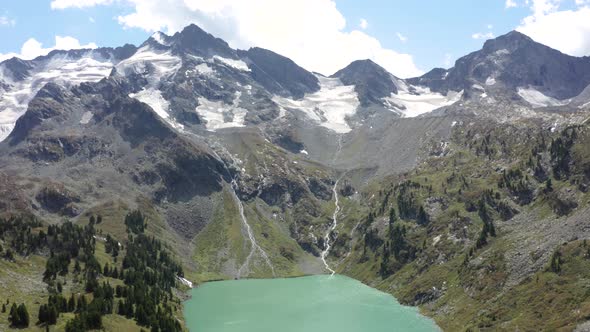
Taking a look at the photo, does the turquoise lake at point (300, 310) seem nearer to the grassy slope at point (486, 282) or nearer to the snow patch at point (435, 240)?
the grassy slope at point (486, 282)

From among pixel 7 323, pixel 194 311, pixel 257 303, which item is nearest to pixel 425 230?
pixel 257 303

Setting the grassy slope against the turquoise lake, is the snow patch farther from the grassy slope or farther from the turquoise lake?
the turquoise lake

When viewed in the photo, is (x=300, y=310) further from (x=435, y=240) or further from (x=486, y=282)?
(x=435, y=240)

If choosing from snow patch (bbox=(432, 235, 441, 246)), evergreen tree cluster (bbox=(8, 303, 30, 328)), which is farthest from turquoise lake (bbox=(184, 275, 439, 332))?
evergreen tree cluster (bbox=(8, 303, 30, 328))

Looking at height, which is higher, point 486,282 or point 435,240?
point 435,240

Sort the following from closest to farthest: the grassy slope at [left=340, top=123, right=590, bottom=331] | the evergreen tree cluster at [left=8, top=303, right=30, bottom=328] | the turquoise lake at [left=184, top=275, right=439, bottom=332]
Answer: the evergreen tree cluster at [left=8, top=303, right=30, bottom=328] < the grassy slope at [left=340, top=123, right=590, bottom=331] < the turquoise lake at [left=184, top=275, right=439, bottom=332]

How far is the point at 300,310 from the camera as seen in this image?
156 metres

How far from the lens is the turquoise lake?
135250 mm

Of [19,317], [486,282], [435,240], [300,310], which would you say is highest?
[19,317]

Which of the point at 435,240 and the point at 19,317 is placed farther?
the point at 435,240

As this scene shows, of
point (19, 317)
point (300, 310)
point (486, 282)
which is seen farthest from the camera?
point (300, 310)

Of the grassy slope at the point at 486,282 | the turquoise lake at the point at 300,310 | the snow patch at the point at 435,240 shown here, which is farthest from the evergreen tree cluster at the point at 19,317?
the snow patch at the point at 435,240

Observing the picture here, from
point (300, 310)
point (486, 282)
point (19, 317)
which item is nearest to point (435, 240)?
point (486, 282)

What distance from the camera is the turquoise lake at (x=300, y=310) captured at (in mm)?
135250
